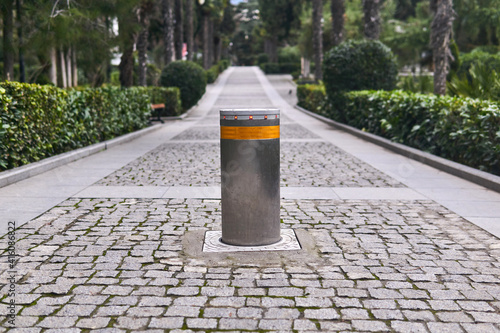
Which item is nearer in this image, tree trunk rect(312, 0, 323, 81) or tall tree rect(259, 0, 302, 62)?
tree trunk rect(312, 0, 323, 81)

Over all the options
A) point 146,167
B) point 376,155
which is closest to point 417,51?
point 376,155

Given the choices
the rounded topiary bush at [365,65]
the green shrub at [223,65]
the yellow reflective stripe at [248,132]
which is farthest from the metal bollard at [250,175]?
the green shrub at [223,65]

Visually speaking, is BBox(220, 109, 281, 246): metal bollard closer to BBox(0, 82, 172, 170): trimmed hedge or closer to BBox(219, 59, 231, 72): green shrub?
BBox(0, 82, 172, 170): trimmed hedge

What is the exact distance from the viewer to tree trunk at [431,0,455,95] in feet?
49.1

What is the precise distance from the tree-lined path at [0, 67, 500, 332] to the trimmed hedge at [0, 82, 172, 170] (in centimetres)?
75

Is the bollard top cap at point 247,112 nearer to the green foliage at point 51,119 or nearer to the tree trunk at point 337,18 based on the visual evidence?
the green foliage at point 51,119

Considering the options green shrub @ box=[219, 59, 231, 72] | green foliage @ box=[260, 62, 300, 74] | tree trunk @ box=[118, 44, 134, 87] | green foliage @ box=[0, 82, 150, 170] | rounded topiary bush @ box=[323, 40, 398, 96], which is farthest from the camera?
green shrub @ box=[219, 59, 231, 72]

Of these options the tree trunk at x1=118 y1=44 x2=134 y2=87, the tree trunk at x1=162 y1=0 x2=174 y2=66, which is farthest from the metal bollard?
the tree trunk at x1=162 y1=0 x2=174 y2=66

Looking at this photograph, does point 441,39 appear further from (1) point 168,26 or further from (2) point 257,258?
(1) point 168,26

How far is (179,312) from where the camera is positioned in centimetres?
347

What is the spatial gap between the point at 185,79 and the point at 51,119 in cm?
1739

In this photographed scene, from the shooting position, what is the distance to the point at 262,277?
13.5 ft

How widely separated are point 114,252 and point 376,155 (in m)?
7.99

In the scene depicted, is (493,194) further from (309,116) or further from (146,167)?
(309,116)
